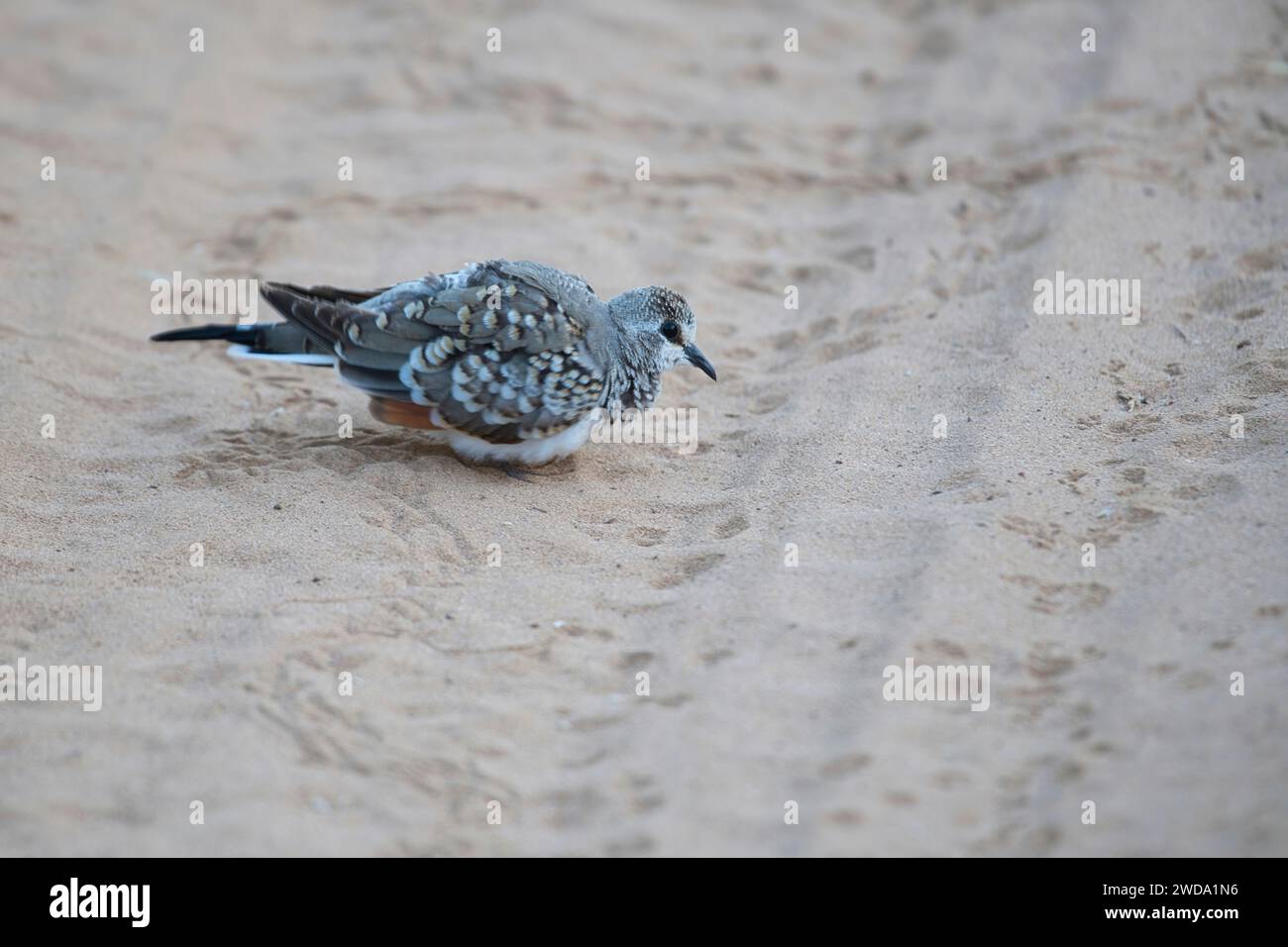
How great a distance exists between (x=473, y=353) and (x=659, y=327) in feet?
3.05

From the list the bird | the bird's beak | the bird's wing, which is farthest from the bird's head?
A: the bird's wing

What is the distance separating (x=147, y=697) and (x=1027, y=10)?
26.7 feet

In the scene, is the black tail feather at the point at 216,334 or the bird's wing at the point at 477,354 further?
the black tail feather at the point at 216,334

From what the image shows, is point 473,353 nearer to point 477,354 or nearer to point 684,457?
point 477,354

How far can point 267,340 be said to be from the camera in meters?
5.71

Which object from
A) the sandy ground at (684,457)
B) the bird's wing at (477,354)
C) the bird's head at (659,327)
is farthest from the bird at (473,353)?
the sandy ground at (684,457)

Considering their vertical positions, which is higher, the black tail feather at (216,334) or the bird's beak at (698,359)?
the black tail feather at (216,334)

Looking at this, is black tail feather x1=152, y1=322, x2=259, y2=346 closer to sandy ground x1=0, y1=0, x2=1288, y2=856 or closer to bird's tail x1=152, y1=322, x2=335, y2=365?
bird's tail x1=152, y1=322, x2=335, y2=365

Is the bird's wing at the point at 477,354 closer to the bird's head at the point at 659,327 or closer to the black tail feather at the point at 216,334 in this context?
the black tail feather at the point at 216,334

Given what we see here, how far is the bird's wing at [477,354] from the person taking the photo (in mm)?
5457

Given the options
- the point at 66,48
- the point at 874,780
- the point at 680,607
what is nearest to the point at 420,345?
the point at 680,607

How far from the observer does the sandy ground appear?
375 cm

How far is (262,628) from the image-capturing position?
4.51 m

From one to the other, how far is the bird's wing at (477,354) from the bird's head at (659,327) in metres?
0.35
